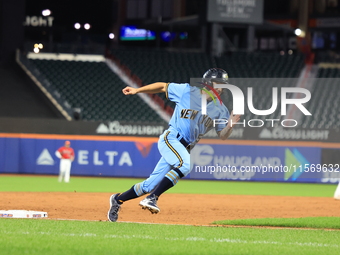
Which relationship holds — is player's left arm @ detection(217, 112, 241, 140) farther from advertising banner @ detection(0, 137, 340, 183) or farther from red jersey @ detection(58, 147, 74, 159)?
advertising banner @ detection(0, 137, 340, 183)

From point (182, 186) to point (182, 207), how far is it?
23.9ft

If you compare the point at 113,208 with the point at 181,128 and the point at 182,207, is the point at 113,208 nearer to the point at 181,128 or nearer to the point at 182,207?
the point at 181,128

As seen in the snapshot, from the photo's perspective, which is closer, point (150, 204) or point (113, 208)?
point (150, 204)

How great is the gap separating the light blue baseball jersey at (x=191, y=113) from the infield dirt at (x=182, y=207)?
1.87 meters

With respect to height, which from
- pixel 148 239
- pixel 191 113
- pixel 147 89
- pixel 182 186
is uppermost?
pixel 147 89

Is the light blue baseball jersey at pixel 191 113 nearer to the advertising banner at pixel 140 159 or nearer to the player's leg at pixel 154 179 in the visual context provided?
the player's leg at pixel 154 179

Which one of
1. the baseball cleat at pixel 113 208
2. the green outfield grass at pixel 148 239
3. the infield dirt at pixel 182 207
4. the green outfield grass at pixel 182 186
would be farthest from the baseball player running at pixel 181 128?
the green outfield grass at pixel 182 186

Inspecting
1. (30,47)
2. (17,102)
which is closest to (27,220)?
(17,102)

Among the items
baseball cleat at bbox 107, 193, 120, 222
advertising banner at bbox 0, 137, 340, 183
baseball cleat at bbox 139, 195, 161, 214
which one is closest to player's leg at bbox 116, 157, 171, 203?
baseball cleat at bbox 139, 195, 161, 214

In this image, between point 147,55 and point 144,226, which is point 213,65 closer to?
point 147,55

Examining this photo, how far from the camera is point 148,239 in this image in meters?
6.77

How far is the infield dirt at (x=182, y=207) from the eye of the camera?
1018 centimetres

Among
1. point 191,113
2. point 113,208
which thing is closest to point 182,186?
point 113,208

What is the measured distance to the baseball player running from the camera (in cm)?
786
